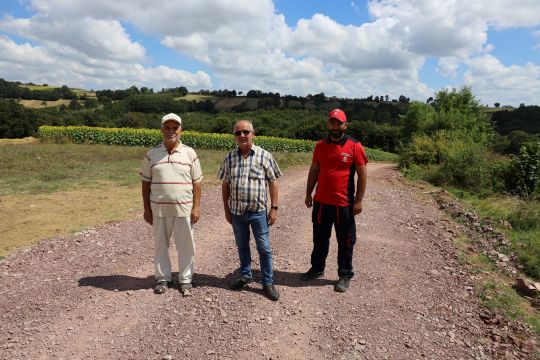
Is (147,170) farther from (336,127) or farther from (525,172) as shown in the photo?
(525,172)

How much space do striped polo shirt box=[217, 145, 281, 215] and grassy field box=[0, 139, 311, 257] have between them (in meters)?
4.12

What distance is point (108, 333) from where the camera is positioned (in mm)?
3221

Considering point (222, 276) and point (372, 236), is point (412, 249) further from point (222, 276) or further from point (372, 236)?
point (222, 276)

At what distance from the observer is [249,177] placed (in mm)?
3686

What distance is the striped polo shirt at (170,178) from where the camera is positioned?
12.1ft

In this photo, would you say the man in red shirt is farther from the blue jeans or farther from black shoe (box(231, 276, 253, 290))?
black shoe (box(231, 276, 253, 290))

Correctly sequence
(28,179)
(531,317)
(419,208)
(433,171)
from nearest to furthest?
(531,317) < (419,208) < (28,179) < (433,171)

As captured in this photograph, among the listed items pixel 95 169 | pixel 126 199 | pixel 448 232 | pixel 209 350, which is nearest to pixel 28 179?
pixel 95 169

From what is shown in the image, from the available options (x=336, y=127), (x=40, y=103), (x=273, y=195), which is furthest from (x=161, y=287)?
(x=40, y=103)

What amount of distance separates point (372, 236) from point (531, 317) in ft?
8.65

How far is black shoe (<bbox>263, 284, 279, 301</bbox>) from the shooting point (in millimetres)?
3852

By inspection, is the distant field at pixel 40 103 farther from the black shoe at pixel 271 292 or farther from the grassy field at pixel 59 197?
the black shoe at pixel 271 292

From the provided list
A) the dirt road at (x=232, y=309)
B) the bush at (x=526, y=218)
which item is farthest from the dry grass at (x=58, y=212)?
the bush at (x=526, y=218)

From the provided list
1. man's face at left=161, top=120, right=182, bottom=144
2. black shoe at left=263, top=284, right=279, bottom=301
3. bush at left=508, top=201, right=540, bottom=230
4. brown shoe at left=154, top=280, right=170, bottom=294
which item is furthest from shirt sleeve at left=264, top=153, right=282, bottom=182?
bush at left=508, top=201, right=540, bottom=230
